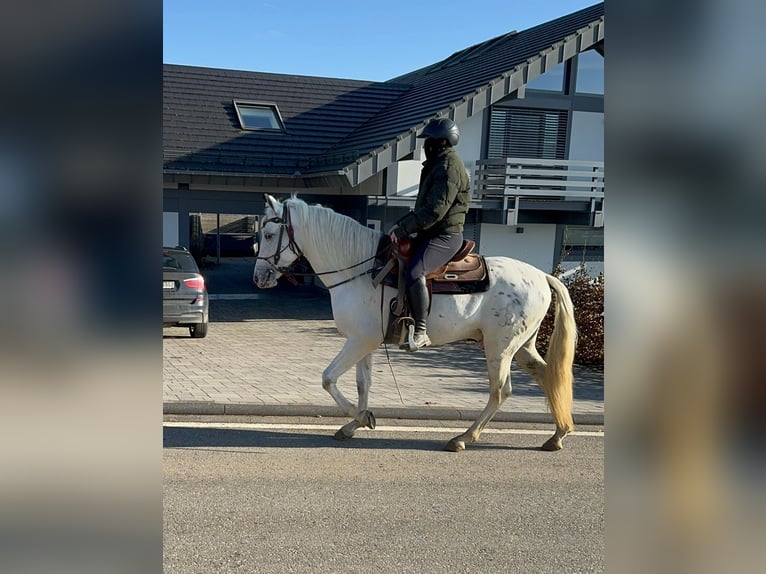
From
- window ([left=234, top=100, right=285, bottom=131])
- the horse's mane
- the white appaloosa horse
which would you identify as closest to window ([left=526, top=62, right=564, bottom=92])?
window ([left=234, top=100, right=285, bottom=131])

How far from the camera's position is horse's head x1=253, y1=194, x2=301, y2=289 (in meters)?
6.31

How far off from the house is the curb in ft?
27.8

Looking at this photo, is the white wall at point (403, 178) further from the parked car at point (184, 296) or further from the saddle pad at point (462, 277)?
the saddle pad at point (462, 277)

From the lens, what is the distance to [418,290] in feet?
19.6

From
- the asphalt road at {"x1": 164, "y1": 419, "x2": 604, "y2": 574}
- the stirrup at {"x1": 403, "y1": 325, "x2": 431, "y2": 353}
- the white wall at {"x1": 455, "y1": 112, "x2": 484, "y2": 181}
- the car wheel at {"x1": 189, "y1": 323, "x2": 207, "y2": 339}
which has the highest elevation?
the white wall at {"x1": 455, "y1": 112, "x2": 484, "y2": 181}

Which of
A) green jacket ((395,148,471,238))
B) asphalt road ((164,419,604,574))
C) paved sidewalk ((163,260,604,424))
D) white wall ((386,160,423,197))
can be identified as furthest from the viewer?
white wall ((386,160,423,197))

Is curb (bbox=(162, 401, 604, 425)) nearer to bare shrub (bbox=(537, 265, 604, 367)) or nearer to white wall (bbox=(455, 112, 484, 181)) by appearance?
bare shrub (bbox=(537, 265, 604, 367))

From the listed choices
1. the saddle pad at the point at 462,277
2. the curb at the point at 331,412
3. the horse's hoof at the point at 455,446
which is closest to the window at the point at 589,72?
the curb at the point at 331,412

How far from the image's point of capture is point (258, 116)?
64.8 feet

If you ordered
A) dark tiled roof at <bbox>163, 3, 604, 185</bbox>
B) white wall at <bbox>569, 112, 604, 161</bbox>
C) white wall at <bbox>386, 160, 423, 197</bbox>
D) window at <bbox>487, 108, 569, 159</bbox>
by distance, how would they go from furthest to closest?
white wall at <bbox>569, 112, 604, 161</bbox>, window at <bbox>487, 108, 569, 159</bbox>, white wall at <bbox>386, 160, 423, 197</bbox>, dark tiled roof at <bbox>163, 3, 604, 185</bbox>

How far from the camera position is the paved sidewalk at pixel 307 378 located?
743cm

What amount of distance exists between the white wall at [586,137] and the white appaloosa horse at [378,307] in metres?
12.5

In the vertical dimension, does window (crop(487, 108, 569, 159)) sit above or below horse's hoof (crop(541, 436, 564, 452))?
above
